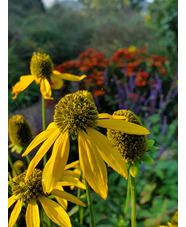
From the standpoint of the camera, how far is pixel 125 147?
1.46 ft

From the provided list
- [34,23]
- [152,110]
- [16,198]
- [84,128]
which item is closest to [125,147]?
[84,128]

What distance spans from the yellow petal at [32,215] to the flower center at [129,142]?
162mm

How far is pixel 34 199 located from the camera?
0.44m

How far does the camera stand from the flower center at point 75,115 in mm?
393

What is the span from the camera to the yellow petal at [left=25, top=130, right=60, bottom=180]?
1.18 ft

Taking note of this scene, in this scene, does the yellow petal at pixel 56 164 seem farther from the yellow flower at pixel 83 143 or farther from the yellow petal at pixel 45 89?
the yellow petal at pixel 45 89

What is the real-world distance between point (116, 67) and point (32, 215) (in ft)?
4.48

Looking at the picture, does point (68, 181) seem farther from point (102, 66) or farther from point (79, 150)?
point (102, 66)

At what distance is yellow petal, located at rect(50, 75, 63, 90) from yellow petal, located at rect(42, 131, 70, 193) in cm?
27

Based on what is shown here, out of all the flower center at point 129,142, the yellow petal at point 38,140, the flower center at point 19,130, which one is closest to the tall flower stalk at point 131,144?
the flower center at point 129,142

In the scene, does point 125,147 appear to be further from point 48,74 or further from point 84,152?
Answer: point 48,74

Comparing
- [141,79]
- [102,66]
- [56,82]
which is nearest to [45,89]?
[56,82]

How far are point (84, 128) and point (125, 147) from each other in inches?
3.4
